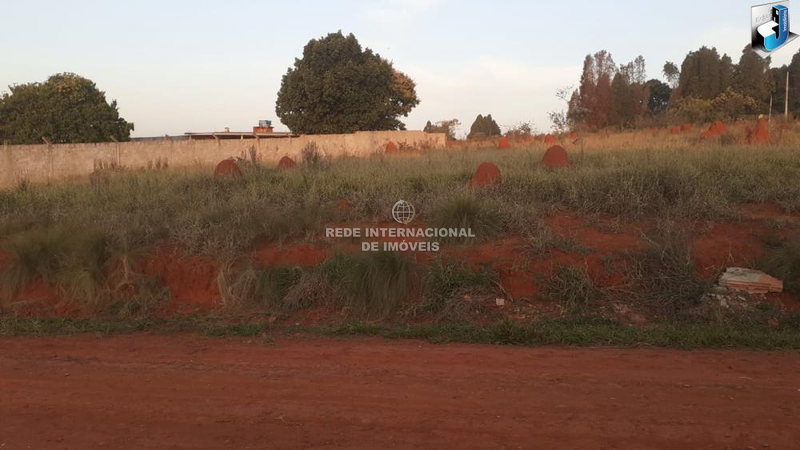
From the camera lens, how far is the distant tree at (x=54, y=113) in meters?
28.5

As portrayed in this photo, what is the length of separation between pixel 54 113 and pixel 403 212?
27094mm

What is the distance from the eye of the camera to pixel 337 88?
93.9ft

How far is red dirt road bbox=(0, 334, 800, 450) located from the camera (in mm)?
3354

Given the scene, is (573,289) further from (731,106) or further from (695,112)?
(731,106)

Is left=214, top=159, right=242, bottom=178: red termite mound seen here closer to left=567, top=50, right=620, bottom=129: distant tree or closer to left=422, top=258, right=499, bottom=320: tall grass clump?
left=422, top=258, right=499, bottom=320: tall grass clump

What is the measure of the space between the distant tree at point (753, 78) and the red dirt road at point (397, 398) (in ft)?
108

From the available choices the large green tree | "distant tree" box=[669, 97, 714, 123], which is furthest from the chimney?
"distant tree" box=[669, 97, 714, 123]

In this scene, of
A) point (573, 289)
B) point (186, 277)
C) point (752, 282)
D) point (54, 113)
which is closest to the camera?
point (752, 282)

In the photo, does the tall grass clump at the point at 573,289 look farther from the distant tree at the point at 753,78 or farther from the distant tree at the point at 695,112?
the distant tree at the point at 753,78

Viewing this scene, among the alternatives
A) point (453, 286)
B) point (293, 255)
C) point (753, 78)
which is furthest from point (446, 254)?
point (753, 78)

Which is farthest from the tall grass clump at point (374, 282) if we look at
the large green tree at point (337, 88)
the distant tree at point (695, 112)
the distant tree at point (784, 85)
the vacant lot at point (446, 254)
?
the distant tree at point (784, 85)

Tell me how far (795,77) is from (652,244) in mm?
36918

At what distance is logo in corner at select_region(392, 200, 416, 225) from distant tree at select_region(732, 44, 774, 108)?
30590mm

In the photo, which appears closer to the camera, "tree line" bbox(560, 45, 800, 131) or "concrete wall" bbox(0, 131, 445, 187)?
"concrete wall" bbox(0, 131, 445, 187)
